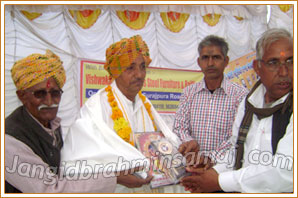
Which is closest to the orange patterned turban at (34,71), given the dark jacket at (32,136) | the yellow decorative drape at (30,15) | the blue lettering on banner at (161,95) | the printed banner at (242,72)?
the dark jacket at (32,136)

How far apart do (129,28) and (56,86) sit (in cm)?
426

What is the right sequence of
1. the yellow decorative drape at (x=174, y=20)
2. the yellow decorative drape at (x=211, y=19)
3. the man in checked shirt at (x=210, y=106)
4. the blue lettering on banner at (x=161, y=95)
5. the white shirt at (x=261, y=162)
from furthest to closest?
1. the yellow decorative drape at (x=211, y=19)
2. the yellow decorative drape at (x=174, y=20)
3. the blue lettering on banner at (x=161, y=95)
4. the man in checked shirt at (x=210, y=106)
5. the white shirt at (x=261, y=162)

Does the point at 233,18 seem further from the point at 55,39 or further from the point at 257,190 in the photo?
the point at 257,190

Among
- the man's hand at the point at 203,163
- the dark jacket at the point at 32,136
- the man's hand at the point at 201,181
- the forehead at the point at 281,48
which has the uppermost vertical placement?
the forehead at the point at 281,48

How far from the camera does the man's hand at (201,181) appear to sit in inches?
83.4

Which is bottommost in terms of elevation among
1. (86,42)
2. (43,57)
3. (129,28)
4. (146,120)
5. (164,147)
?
(164,147)

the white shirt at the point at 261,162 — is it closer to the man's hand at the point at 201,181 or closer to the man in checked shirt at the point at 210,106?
the man's hand at the point at 201,181

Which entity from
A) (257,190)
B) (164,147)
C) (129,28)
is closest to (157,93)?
(129,28)

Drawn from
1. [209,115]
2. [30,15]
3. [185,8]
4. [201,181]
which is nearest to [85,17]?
[30,15]

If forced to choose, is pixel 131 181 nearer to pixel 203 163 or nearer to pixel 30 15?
pixel 203 163

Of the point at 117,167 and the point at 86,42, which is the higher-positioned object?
the point at 86,42

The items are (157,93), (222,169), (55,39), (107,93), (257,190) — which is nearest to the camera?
(257,190)

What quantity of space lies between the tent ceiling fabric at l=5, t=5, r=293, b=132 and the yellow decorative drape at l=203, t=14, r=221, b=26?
8cm

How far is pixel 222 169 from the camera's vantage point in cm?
224
